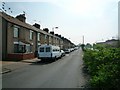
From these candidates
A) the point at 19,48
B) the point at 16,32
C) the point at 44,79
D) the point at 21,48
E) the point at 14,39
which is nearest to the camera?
the point at 44,79

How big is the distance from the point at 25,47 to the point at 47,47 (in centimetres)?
826

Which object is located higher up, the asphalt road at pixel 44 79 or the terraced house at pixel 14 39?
the terraced house at pixel 14 39

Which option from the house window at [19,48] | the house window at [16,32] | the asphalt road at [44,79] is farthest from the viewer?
the house window at [19,48]

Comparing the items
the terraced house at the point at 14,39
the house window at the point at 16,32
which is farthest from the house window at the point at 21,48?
the house window at the point at 16,32

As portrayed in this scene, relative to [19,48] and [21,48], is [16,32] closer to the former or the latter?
[19,48]

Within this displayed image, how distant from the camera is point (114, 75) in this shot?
657cm

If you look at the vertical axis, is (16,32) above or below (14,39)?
above

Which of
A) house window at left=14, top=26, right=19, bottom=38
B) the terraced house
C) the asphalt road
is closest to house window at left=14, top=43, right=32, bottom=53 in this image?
the terraced house

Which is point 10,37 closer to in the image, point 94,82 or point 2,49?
point 2,49

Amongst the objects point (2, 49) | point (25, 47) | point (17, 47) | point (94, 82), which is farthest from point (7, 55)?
point (94, 82)

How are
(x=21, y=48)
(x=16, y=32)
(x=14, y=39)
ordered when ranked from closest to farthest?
1. (x=14, y=39)
2. (x=16, y=32)
3. (x=21, y=48)

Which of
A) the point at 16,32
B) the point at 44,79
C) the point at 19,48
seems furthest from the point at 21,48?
the point at 44,79

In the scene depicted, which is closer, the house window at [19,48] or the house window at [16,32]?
the house window at [16,32]

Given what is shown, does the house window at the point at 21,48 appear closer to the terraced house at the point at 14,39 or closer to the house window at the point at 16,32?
the terraced house at the point at 14,39
